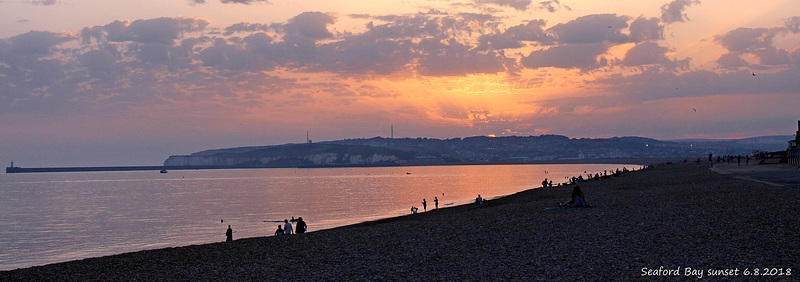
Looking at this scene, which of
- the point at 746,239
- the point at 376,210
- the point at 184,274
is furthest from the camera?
the point at 376,210

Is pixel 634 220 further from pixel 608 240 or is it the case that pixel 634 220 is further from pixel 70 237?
pixel 70 237

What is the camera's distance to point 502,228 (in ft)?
A: 66.7

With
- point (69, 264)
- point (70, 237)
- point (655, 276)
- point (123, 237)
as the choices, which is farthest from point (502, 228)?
point (70, 237)

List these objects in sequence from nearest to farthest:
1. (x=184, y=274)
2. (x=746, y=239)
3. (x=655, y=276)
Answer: (x=655, y=276), (x=746, y=239), (x=184, y=274)

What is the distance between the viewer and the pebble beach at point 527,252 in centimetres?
1220

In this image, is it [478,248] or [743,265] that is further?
[478,248]

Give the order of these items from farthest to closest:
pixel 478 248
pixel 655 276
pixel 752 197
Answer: pixel 752 197 → pixel 478 248 → pixel 655 276

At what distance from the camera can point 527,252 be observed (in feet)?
49.0

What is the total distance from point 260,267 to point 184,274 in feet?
6.12

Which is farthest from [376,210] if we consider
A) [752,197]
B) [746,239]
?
[746,239]

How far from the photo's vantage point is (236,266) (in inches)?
633

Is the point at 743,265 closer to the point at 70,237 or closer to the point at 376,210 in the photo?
the point at 70,237

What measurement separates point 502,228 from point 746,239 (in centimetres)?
783

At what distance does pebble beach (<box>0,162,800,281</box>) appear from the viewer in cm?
1220
